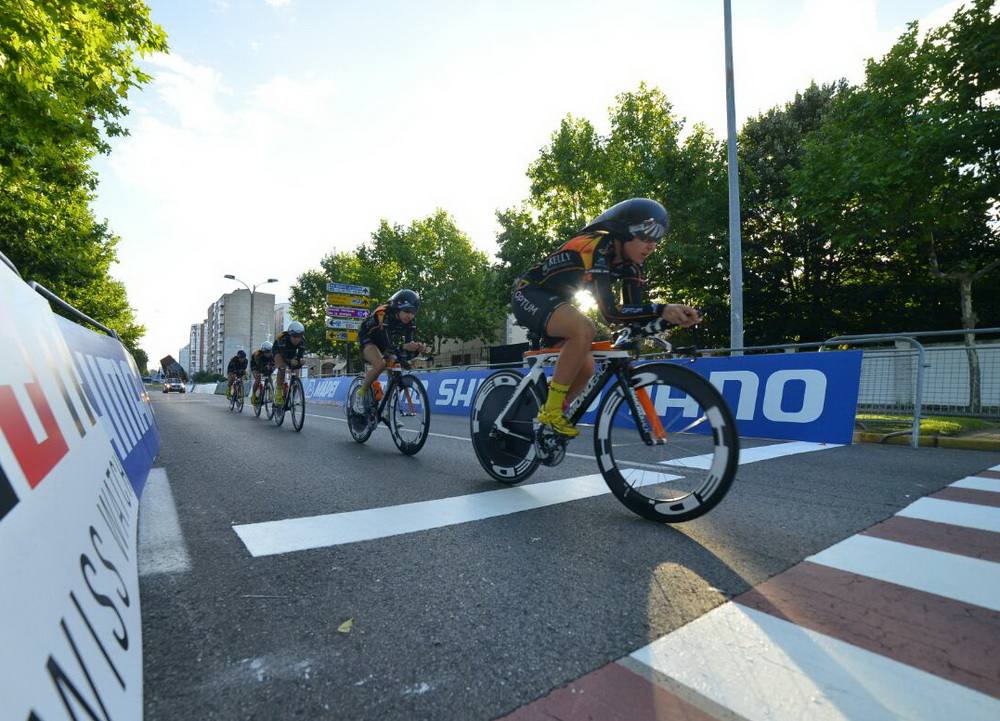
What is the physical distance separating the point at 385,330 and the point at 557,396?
3438 millimetres

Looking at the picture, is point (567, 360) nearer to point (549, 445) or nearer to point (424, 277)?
point (549, 445)

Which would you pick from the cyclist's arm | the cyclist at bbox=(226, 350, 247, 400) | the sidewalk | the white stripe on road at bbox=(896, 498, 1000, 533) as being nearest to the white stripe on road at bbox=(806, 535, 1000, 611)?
the sidewalk

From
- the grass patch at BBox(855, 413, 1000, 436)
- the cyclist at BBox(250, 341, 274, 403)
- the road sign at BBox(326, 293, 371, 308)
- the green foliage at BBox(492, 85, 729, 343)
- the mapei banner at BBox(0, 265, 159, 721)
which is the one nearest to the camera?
the mapei banner at BBox(0, 265, 159, 721)

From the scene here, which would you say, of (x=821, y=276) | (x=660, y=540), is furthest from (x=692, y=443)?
(x=821, y=276)

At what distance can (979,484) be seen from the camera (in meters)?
4.12

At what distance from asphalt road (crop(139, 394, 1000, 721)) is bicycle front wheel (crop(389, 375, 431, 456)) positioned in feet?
4.64

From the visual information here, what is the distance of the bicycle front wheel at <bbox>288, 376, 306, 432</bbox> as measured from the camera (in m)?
8.63

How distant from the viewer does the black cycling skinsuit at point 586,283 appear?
313cm

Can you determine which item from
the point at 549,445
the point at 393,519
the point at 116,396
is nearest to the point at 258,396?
the point at 116,396

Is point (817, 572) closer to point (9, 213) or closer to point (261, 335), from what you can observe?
point (9, 213)

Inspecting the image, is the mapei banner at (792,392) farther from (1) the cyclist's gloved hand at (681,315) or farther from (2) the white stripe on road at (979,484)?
(1) the cyclist's gloved hand at (681,315)

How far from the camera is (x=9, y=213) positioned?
14.6 metres

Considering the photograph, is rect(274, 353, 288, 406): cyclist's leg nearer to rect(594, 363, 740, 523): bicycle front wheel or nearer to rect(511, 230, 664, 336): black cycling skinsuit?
rect(511, 230, 664, 336): black cycling skinsuit

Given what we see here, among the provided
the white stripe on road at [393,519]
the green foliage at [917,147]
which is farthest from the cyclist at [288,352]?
the green foliage at [917,147]
